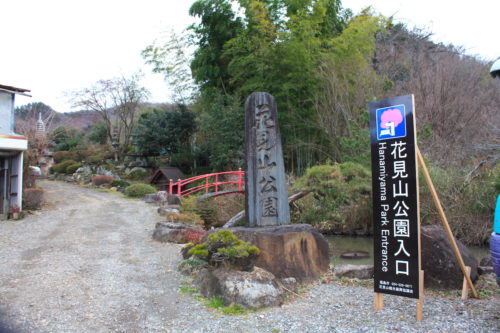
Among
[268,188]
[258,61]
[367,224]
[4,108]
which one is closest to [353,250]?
[367,224]

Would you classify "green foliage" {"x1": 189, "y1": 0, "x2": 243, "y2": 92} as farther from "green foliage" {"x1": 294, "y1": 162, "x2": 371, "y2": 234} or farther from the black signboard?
the black signboard

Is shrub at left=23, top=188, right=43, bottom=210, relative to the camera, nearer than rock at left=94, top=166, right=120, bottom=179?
Yes

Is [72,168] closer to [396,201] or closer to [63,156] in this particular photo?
[63,156]

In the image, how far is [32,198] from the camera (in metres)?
11.0

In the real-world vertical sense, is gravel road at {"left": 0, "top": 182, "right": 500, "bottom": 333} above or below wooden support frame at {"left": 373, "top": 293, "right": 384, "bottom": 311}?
below

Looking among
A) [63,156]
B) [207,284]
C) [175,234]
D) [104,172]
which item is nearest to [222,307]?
[207,284]

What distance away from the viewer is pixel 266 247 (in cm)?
486

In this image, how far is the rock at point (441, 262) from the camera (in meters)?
4.42

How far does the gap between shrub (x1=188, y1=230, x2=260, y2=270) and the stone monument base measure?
38cm

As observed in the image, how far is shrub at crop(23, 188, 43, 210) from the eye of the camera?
10852mm

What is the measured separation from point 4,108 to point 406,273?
1047 centimetres

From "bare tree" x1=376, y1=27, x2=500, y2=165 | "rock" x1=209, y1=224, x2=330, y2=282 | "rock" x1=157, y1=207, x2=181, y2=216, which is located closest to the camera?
"rock" x1=209, y1=224, x2=330, y2=282

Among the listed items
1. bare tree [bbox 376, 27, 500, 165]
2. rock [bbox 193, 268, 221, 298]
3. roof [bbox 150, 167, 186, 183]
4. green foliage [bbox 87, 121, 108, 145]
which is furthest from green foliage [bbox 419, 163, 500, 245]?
green foliage [bbox 87, 121, 108, 145]

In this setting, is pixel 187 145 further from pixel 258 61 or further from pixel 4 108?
pixel 4 108
